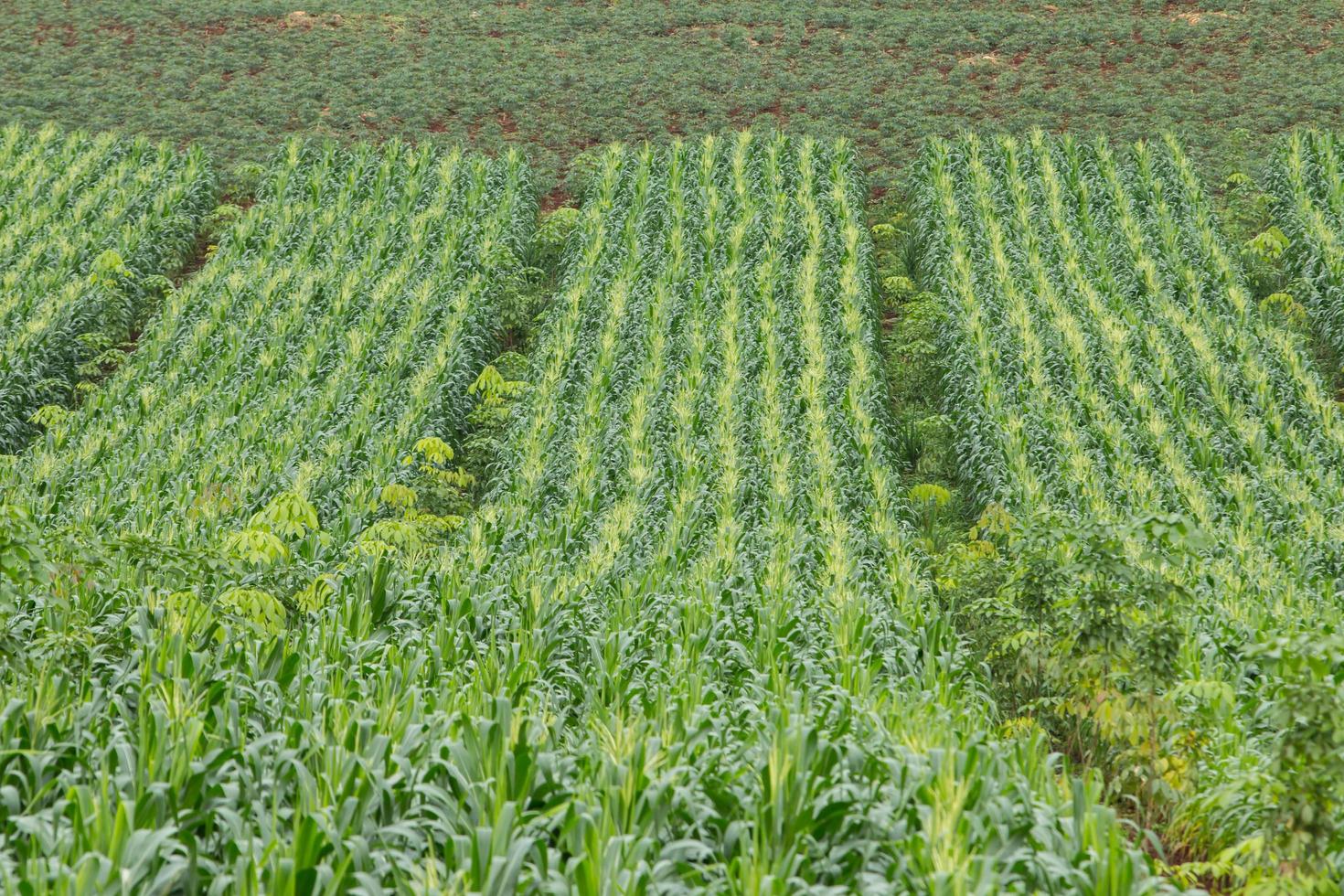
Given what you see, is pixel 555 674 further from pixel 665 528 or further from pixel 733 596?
pixel 665 528

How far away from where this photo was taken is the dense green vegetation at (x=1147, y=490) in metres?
5.59

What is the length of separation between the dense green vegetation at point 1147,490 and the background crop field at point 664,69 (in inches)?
133

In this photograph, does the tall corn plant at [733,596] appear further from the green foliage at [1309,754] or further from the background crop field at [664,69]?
the background crop field at [664,69]

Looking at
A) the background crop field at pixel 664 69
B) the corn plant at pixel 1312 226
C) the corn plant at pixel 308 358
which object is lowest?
the corn plant at pixel 308 358

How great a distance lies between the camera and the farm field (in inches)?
182

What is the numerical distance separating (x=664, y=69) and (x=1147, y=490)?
20.9m

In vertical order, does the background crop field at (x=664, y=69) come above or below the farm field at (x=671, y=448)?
above

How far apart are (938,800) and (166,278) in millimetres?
18610

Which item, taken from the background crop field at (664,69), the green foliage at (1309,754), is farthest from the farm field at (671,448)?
the background crop field at (664,69)

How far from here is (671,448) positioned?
43.5ft

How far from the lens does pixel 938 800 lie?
14.3ft

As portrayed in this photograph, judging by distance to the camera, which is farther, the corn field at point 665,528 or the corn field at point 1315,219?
the corn field at point 1315,219

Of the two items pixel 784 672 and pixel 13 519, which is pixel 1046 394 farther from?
pixel 13 519

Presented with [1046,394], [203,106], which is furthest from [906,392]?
[203,106]
